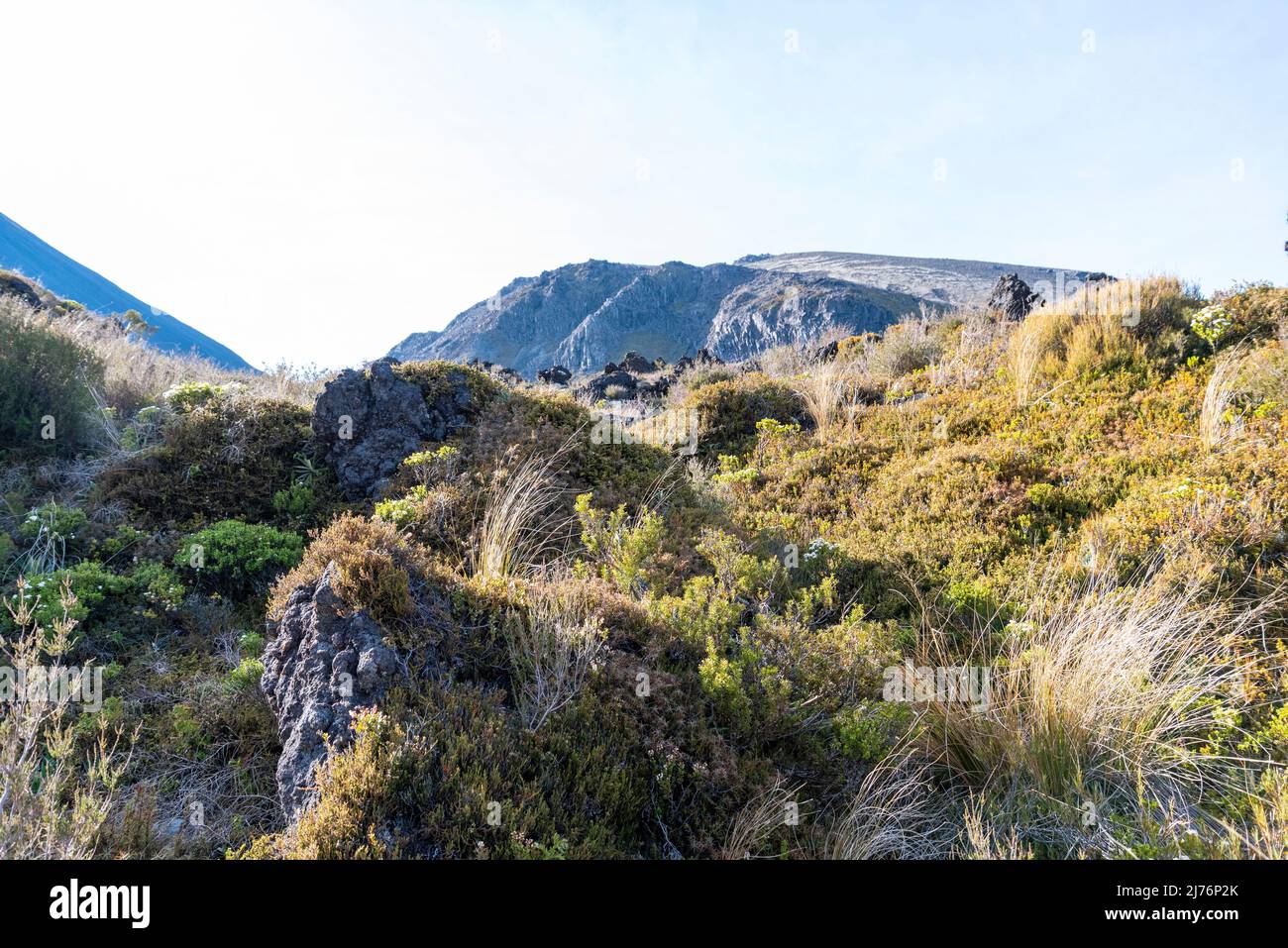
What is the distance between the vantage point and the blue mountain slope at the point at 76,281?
56188 mm

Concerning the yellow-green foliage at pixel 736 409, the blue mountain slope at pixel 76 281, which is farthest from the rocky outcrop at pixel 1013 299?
the blue mountain slope at pixel 76 281

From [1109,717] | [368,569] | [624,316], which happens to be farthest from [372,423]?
[624,316]

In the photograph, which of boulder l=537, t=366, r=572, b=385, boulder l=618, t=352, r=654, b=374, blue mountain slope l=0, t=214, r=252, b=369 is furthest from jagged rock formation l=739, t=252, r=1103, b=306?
blue mountain slope l=0, t=214, r=252, b=369

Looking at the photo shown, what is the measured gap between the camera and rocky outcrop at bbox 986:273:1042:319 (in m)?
11.7

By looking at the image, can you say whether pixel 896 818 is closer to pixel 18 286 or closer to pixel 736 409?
pixel 736 409

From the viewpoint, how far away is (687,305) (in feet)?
314

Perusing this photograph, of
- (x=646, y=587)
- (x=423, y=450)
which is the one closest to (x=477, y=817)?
(x=646, y=587)

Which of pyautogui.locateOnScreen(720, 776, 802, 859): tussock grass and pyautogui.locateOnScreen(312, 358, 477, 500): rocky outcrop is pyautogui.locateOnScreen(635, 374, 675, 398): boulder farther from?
pyautogui.locateOnScreen(720, 776, 802, 859): tussock grass

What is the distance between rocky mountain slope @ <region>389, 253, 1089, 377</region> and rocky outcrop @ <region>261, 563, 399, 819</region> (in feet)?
184

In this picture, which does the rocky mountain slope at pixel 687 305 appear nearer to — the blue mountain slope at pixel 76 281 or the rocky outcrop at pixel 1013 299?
the blue mountain slope at pixel 76 281

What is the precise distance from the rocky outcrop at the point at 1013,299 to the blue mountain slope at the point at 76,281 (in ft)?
196

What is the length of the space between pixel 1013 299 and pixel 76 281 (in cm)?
7973

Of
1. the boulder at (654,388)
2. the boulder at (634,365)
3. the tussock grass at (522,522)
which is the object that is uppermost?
the boulder at (634,365)

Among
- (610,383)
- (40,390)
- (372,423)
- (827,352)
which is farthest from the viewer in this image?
(610,383)
